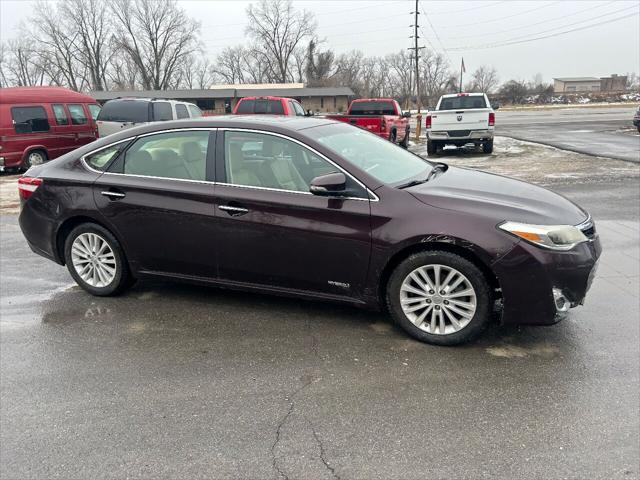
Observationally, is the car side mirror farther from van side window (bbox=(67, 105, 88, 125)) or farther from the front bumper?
van side window (bbox=(67, 105, 88, 125))

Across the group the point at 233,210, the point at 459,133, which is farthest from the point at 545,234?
the point at 459,133

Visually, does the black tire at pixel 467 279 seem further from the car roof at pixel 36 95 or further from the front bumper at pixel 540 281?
the car roof at pixel 36 95

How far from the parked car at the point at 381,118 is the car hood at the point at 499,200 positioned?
11492 millimetres

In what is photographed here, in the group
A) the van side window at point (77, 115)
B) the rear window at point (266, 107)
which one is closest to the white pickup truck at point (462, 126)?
the rear window at point (266, 107)

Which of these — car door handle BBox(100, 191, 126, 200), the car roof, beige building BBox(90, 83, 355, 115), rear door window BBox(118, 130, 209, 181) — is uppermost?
beige building BBox(90, 83, 355, 115)

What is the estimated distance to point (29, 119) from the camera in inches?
566

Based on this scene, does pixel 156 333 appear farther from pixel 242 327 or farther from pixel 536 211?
pixel 536 211

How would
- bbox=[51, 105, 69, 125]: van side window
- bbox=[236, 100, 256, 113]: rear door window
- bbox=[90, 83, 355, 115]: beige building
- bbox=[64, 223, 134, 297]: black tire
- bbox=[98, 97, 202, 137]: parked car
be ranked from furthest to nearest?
1. bbox=[90, 83, 355, 115]: beige building
2. bbox=[236, 100, 256, 113]: rear door window
3. bbox=[51, 105, 69, 125]: van side window
4. bbox=[98, 97, 202, 137]: parked car
5. bbox=[64, 223, 134, 297]: black tire

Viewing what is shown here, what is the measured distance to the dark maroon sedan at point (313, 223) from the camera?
365 centimetres

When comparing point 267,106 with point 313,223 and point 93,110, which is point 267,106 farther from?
point 313,223

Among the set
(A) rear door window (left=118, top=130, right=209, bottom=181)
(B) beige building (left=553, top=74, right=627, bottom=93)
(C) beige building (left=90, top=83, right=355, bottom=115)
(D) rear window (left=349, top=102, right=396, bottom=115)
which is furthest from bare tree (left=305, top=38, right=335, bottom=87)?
(A) rear door window (left=118, top=130, right=209, bottom=181)

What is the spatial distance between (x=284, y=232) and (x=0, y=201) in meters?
8.79

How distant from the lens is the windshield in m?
4.21

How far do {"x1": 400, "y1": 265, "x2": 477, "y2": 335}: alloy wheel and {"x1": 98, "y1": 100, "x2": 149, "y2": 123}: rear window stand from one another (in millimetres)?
12451
